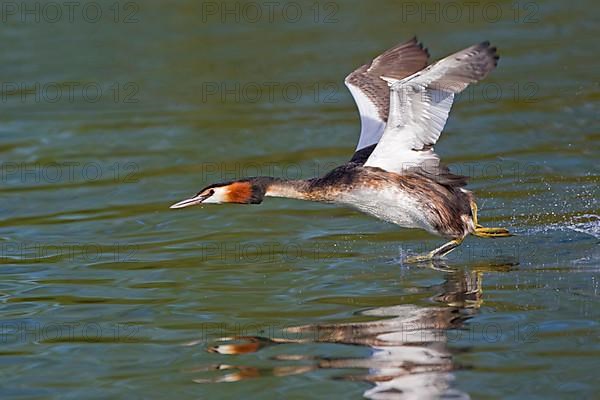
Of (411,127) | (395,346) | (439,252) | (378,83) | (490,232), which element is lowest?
(395,346)

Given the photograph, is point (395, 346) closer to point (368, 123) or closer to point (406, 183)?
point (406, 183)

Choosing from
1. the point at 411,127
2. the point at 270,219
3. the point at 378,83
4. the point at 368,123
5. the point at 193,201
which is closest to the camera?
the point at 193,201

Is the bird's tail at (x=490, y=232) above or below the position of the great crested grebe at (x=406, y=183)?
below

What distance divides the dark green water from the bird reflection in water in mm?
24

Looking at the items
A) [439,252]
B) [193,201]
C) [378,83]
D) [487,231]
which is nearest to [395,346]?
[439,252]

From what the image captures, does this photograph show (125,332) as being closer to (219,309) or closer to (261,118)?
(219,309)

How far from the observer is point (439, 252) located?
10.5m

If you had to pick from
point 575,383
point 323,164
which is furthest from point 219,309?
point 323,164

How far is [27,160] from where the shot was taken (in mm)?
14422

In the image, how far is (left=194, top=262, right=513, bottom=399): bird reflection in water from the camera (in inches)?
298

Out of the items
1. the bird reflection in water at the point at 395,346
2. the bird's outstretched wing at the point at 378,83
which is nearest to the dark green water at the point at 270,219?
the bird reflection in water at the point at 395,346

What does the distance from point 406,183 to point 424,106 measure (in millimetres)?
737

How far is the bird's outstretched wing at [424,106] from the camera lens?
31.8ft

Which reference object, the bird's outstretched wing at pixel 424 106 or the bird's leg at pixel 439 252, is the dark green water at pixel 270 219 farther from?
the bird's outstretched wing at pixel 424 106
